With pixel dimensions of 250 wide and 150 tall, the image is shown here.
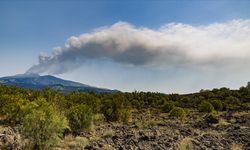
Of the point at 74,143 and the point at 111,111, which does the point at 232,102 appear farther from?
the point at 74,143

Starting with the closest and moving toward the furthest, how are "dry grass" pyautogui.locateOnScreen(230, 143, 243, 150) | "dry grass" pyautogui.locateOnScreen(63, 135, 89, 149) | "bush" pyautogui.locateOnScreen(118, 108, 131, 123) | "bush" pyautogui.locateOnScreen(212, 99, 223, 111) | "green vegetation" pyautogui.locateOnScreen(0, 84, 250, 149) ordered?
1. "green vegetation" pyautogui.locateOnScreen(0, 84, 250, 149)
2. "dry grass" pyautogui.locateOnScreen(63, 135, 89, 149)
3. "dry grass" pyautogui.locateOnScreen(230, 143, 243, 150)
4. "bush" pyautogui.locateOnScreen(118, 108, 131, 123)
5. "bush" pyautogui.locateOnScreen(212, 99, 223, 111)

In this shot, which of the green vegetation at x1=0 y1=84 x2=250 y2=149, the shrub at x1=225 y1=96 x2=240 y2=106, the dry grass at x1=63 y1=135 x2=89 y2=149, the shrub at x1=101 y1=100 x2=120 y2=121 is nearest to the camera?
the green vegetation at x1=0 y1=84 x2=250 y2=149

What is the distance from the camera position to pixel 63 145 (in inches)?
778

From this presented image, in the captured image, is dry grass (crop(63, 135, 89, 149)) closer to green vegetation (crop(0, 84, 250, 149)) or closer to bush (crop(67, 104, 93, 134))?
green vegetation (crop(0, 84, 250, 149))

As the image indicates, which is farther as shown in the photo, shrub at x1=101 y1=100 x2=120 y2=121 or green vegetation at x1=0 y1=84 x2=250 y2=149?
shrub at x1=101 y1=100 x2=120 y2=121

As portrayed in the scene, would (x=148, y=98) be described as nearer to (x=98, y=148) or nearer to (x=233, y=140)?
(x=233, y=140)

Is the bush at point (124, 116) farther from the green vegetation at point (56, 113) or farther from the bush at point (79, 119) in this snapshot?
the bush at point (79, 119)

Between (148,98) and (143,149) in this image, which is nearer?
(143,149)

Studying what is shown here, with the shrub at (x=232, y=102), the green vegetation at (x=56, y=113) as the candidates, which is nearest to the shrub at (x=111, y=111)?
the green vegetation at (x=56, y=113)

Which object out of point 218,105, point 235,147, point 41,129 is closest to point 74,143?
point 41,129

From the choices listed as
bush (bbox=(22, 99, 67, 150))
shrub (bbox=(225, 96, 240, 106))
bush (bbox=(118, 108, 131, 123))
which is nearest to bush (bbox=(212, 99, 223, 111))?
shrub (bbox=(225, 96, 240, 106))

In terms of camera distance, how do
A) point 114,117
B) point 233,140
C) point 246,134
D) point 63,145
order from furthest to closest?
point 114,117
point 246,134
point 233,140
point 63,145

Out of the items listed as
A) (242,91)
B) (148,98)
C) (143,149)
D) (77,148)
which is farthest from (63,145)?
(242,91)

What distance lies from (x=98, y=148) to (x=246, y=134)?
12.3 metres
